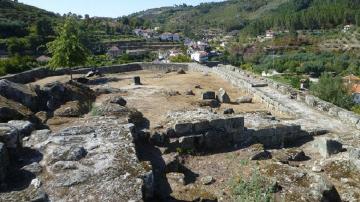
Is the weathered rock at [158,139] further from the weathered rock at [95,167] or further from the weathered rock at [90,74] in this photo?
the weathered rock at [90,74]

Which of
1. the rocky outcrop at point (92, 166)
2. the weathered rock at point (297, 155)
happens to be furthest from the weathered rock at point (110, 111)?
the weathered rock at point (297, 155)

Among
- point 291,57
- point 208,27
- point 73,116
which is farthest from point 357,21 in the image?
point 73,116

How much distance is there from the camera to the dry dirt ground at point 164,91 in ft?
54.5

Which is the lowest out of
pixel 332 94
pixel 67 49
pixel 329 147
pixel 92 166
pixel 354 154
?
pixel 332 94

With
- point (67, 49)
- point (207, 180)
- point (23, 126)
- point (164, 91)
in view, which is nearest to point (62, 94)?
point (164, 91)

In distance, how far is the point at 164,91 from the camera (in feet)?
67.3

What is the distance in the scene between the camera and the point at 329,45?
334ft

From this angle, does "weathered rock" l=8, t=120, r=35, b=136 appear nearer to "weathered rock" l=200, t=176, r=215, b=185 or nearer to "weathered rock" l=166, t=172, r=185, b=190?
"weathered rock" l=166, t=172, r=185, b=190

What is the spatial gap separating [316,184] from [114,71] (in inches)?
945

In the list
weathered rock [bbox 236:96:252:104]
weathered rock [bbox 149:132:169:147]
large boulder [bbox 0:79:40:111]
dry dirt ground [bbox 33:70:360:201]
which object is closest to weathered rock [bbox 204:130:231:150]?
dry dirt ground [bbox 33:70:360:201]

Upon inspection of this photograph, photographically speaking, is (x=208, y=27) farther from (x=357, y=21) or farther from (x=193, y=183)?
(x=193, y=183)

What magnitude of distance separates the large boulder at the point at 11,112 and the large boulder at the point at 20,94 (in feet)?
5.65

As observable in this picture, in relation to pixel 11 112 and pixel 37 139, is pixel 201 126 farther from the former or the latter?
pixel 11 112

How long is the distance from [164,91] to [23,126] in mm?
10393
